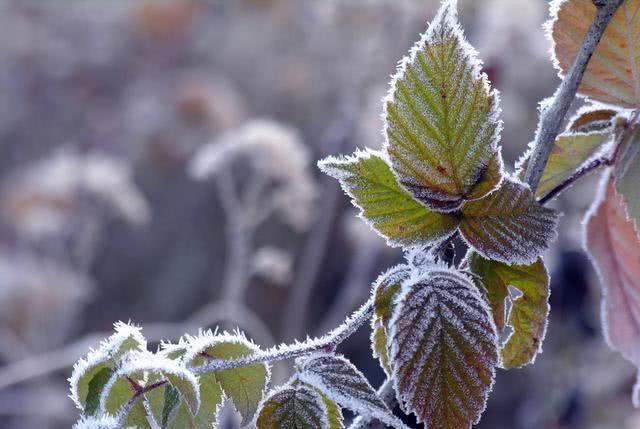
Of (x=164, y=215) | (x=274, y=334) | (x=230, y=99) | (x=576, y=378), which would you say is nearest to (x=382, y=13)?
(x=576, y=378)

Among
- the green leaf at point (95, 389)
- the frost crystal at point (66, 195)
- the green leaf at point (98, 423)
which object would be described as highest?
the frost crystal at point (66, 195)

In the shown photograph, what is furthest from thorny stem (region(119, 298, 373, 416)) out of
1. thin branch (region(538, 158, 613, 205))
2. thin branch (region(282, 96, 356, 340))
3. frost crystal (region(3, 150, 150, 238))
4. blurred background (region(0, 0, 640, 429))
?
frost crystal (region(3, 150, 150, 238))

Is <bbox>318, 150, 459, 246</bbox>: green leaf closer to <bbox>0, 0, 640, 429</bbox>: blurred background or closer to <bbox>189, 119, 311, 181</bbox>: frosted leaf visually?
<bbox>0, 0, 640, 429</bbox>: blurred background

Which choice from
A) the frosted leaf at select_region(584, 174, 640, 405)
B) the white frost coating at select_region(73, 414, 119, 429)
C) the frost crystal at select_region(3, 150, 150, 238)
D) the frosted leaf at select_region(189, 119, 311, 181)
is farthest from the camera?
the frost crystal at select_region(3, 150, 150, 238)

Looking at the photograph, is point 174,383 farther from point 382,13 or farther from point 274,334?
point 274,334

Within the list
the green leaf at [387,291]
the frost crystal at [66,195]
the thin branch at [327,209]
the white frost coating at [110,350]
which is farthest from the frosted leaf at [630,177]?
the frost crystal at [66,195]

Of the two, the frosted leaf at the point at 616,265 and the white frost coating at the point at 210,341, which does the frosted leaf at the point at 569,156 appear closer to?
the frosted leaf at the point at 616,265
